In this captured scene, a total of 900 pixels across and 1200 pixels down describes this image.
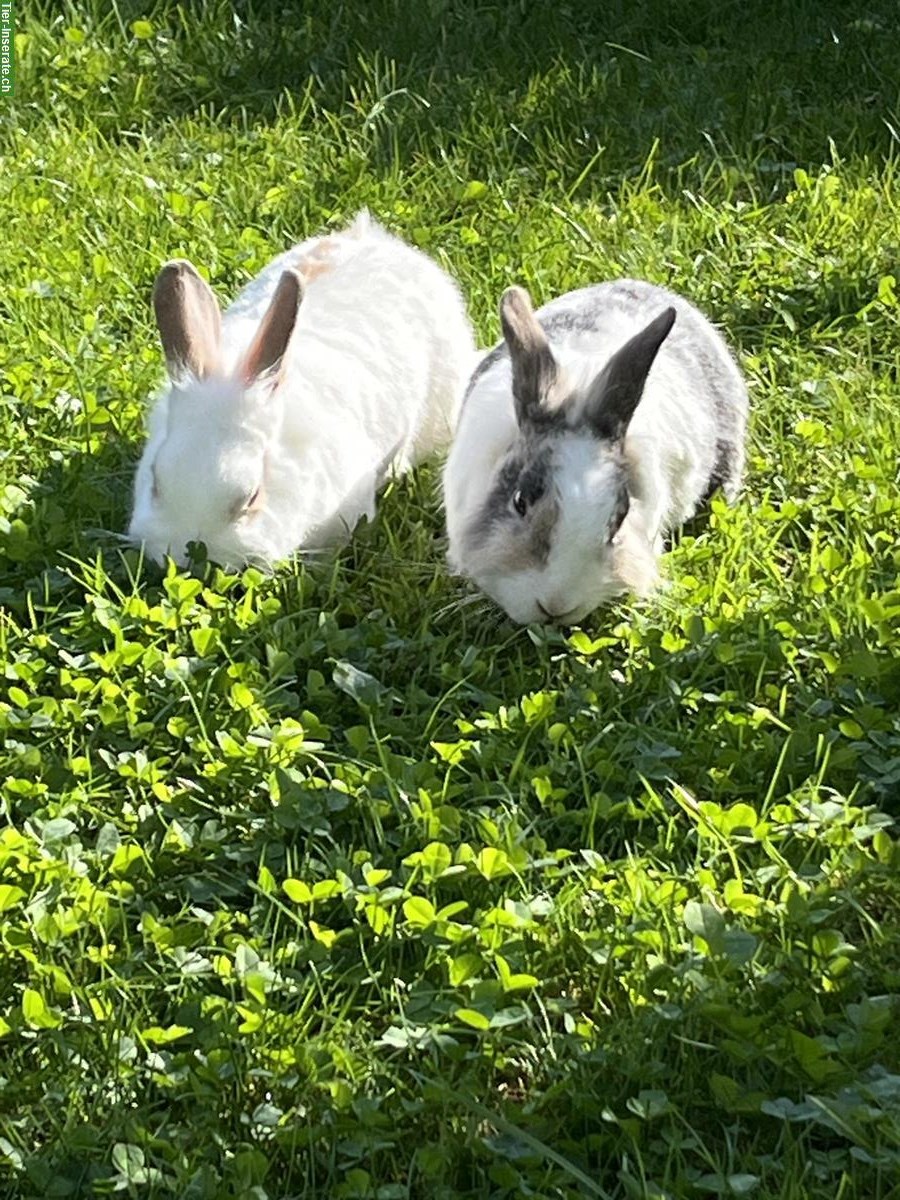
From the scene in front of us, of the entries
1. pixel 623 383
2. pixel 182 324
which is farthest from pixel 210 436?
pixel 623 383

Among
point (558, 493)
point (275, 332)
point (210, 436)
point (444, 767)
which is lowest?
point (444, 767)

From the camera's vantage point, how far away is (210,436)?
399cm

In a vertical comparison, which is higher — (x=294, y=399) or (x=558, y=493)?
(x=294, y=399)

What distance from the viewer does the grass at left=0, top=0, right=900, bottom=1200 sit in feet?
9.02

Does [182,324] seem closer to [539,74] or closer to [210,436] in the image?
[210,436]

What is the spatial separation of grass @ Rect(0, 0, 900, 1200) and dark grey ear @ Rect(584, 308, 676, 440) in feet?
1.52

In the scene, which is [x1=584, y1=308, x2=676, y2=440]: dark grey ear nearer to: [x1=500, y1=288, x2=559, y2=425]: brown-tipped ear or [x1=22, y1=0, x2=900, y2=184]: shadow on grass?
[x1=500, y1=288, x2=559, y2=425]: brown-tipped ear

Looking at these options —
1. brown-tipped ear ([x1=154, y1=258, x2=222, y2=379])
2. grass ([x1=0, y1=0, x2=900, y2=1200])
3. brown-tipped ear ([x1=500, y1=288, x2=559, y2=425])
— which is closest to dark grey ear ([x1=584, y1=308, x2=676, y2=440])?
brown-tipped ear ([x1=500, y1=288, x2=559, y2=425])

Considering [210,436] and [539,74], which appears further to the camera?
[539,74]

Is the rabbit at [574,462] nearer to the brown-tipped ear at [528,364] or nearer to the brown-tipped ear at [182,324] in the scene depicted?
the brown-tipped ear at [528,364]

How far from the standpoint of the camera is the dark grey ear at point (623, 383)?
3938 mm

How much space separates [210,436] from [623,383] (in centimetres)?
98

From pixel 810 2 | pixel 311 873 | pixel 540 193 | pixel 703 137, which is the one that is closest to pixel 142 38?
pixel 540 193

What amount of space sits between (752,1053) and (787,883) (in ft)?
1.59
